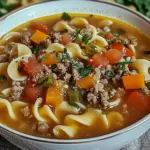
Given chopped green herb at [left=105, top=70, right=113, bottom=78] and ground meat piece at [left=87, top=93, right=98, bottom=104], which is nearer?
ground meat piece at [left=87, top=93, right=98, bottom=104]

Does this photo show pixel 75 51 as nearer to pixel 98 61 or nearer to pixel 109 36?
pixel 98 61

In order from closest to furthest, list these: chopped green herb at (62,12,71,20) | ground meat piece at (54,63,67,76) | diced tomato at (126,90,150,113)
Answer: diced tomato at (126,90,150,113) → ground meat piece at (54,63,67,76) → chopped green herb at (62,12,71,20)

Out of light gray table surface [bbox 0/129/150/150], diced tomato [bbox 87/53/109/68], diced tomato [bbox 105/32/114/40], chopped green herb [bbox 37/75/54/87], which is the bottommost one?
light gray table surface [bbox 0/129/150/150]

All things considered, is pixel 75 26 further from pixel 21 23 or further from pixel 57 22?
pixel 21 23

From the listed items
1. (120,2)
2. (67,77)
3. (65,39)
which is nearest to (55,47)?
(65,39)

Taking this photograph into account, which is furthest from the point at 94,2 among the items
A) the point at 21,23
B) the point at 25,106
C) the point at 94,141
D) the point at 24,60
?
the point at 94,141

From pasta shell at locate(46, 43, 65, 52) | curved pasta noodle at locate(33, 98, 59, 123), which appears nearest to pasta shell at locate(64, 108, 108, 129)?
curved pasta noodle at locate(33, 98, 59, 123)

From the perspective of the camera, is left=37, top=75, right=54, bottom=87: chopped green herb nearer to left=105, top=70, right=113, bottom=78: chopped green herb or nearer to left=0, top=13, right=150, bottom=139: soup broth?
left=0, top=13, right=150, bottom=139: soup broth

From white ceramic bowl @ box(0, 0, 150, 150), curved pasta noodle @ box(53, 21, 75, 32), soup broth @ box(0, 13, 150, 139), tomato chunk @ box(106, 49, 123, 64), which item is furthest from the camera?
curved pasta noodle @ box(53, 21, 75, 32)
